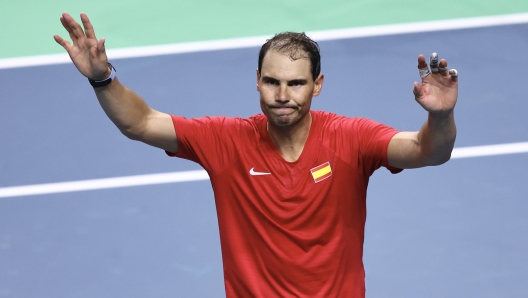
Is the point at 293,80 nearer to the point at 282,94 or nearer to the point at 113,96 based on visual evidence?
the point at 282,94

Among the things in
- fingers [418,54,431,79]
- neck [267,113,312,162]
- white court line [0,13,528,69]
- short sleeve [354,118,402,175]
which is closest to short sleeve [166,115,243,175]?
neck [267,113,312,162]

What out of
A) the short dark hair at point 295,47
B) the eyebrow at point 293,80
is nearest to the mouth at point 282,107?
the eyebrow at point 293,80

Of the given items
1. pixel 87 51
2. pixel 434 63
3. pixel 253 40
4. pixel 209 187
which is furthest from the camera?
pixel 253 40

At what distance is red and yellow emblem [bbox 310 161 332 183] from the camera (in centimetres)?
513

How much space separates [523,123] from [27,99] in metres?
4.60

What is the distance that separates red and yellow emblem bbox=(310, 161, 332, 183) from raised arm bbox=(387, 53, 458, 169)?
365 millimetres

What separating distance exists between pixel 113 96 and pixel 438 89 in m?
1.55

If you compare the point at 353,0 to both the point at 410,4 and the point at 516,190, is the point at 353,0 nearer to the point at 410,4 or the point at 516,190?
the point at 410,4

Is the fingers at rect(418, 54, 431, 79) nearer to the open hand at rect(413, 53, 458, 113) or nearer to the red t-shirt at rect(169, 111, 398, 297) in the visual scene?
the open hand at rect(413, 53, 458, 113)

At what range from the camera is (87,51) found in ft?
16.2

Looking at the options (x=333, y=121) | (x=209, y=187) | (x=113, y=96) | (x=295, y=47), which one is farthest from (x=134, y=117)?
(x=209, y=187)

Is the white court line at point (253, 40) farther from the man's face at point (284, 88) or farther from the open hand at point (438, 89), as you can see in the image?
the open hand at point (438, 89)

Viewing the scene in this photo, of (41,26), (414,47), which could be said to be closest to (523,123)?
(414,47)

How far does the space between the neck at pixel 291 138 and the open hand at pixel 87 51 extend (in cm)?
91
